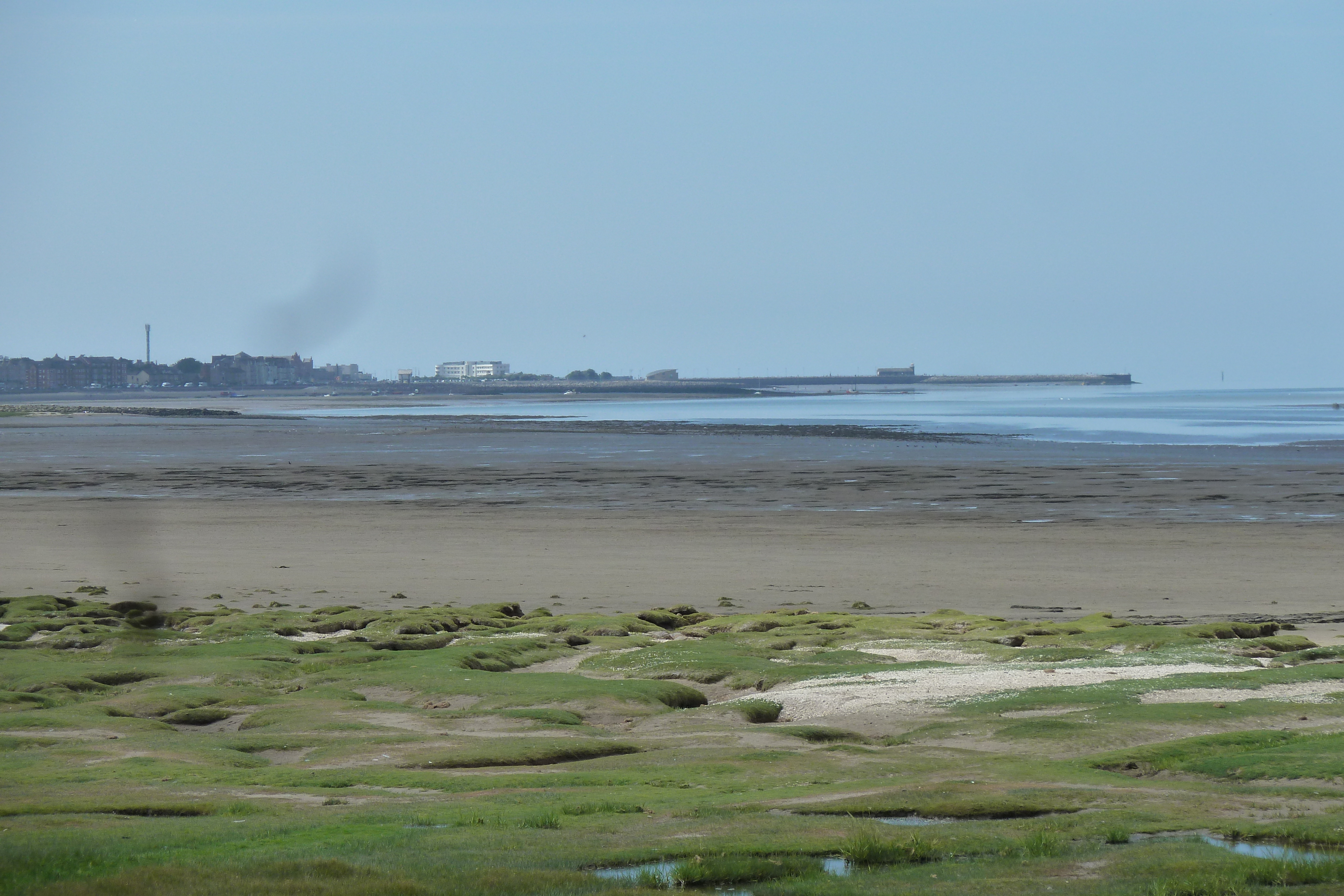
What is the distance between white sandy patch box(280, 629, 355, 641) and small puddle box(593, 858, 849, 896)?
1235 cm

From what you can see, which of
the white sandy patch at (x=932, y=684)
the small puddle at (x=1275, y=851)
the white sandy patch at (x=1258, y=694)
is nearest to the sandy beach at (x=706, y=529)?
the white sandy patch at (x=932, y=684)

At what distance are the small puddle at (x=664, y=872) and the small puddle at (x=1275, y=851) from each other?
230cm

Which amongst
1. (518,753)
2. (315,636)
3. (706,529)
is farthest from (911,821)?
(706,529)

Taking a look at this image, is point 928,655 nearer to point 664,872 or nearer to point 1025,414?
point 664,872

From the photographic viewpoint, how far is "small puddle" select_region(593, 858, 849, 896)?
7730 mm

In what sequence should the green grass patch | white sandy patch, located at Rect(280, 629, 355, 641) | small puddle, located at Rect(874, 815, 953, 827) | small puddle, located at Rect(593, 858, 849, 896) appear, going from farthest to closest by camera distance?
white sandy patch, located at Rect(280, 629, 355, 641), the green grass patch, small puddle, located at Rect(874, 815, 953, 827), small puddle, located at Rect(593, 858, 849, 896)

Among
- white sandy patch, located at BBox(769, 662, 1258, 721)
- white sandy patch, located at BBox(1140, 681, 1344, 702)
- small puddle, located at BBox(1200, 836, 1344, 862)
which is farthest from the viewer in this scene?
white sandy patch, located at BBox(769, 662, 1258, 721)

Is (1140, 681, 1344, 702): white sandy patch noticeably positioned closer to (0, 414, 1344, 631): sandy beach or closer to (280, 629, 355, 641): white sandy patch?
(0, 414, 1344, 631): sandy beach

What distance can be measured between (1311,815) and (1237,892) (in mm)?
2149

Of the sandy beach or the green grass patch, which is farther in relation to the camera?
the sandy beach

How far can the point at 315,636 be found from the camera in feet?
65.8

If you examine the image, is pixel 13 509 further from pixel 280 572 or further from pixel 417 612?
pixel 417 612

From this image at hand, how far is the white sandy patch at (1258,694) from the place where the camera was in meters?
13.6

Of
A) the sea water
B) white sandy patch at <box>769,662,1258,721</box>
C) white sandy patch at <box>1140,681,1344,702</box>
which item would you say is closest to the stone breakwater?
the sea water
